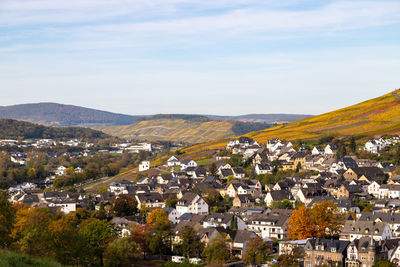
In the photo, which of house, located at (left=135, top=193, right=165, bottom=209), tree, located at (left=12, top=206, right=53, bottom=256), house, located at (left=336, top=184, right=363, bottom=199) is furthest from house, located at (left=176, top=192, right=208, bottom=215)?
tree, located at (left=12, top=206, right=53, bottom=256)

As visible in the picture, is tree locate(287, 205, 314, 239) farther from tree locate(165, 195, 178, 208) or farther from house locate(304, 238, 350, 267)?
tree locate(165, 195, 178, 208)

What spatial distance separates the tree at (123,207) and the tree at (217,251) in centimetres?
2054

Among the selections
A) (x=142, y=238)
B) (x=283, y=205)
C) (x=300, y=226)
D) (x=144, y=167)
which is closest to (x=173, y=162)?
(x=144, y=167)

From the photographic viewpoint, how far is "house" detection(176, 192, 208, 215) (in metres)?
70.1

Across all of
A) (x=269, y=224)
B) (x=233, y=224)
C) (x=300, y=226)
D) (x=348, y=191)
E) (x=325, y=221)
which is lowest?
(x=269, y=224)

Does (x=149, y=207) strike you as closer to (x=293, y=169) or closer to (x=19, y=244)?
(x=293, y=169)

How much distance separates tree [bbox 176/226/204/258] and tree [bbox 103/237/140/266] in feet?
14.4

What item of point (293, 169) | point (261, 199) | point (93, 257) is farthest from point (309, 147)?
point (93, 257)

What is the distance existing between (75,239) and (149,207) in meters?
29.9

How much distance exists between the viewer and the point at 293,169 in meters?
87.8

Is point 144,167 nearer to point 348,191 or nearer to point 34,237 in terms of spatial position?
point 348,191

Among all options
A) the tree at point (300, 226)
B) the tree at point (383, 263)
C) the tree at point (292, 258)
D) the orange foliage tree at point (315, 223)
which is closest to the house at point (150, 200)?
the tree at point (300, 226)

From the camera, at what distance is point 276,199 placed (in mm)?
69375

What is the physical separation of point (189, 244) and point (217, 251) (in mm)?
4787
